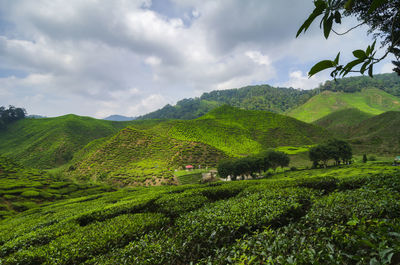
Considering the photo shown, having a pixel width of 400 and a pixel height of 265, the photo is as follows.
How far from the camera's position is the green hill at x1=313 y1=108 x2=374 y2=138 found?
383ft

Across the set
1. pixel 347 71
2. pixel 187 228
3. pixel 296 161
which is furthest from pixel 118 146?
pixel 347 71

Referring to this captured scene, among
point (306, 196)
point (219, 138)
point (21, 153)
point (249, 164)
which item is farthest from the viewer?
point (219, 138)

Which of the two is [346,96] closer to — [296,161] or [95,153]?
[296,161]

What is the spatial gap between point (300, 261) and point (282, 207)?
3.91 meters

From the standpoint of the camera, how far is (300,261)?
2.52 metres

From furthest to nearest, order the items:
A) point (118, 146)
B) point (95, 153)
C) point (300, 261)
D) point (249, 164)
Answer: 1. point (118, 146)
2. point (95, 153)
3. point (249, 164)
4. point (300, 261)

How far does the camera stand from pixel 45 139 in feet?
312

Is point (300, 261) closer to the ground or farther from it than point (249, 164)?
farther from it

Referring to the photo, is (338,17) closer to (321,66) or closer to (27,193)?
(321,66)

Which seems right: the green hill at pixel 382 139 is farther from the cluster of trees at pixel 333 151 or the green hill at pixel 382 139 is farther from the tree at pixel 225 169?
the tree at pixel 225 169

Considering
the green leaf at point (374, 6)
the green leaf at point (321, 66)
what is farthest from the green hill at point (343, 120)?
the green leaf at point (374, 6)

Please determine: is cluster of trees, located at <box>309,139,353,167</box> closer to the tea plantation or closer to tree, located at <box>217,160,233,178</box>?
tree, located at <box>217,160,233,178</box>

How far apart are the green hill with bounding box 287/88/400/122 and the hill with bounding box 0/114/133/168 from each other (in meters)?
174

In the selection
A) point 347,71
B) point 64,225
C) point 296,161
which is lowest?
point 296,161
